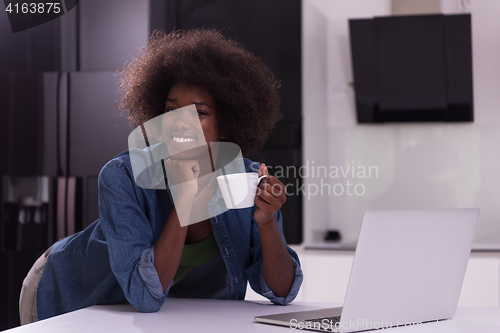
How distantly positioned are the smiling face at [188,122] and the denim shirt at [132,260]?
0.39ft

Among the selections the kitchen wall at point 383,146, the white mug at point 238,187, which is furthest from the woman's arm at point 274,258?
the kitchen wall at point 383,146

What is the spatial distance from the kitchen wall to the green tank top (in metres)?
1.29

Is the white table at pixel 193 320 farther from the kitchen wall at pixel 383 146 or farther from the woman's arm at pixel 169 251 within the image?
the kitchen wall at pixel 383 146

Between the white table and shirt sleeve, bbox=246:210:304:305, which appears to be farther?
shirt sleeve, bbox=246:210:304:305

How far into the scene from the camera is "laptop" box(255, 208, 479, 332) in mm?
733

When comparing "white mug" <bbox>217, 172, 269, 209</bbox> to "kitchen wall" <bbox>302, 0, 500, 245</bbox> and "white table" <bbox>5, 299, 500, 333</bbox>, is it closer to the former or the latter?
"white table" <bbox>5, 299, 500, 333</bbox>

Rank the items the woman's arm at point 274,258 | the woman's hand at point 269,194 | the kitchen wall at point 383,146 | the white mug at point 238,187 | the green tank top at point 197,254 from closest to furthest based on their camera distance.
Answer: the white mug at point 238,187
the woman's hand at point 269,194
the woman's arm at point 274,258
the green tank top at point 197,254
the kitchen wall at point 383,146

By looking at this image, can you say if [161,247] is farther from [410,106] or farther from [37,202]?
[410,106]

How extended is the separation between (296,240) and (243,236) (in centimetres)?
120

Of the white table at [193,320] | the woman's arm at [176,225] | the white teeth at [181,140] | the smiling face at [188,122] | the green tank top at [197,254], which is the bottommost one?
the white table at [193,320]

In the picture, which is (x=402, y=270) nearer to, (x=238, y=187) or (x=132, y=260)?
(x=238, y=187)

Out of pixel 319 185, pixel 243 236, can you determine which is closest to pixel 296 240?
pixel 319 185

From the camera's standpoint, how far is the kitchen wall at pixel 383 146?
2648 mm

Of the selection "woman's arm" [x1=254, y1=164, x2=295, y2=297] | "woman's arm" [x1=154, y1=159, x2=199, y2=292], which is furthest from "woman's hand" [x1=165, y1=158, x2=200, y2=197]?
"woman's arm" [x1=254, y1=164, x2=295, y2=297]
